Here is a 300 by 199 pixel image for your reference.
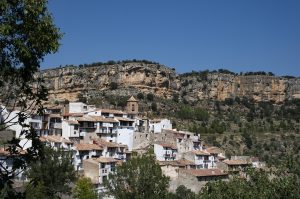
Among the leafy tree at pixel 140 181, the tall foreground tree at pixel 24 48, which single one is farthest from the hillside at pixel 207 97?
the tall foreground tree at pixel 24 48

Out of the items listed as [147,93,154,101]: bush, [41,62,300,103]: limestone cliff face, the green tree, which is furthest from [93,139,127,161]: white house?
[41,62,300,103]: limestone cliff face

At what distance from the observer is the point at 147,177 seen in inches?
1265

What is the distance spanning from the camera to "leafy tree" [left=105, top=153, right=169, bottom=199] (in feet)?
104

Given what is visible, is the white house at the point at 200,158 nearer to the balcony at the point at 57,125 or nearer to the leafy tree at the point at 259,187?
the balcony at the point at 57,125

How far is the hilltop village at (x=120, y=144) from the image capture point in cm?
5184

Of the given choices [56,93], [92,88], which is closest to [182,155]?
[92,88]

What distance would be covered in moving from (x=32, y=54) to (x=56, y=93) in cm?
11725

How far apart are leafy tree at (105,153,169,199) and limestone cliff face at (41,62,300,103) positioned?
78.5 metres

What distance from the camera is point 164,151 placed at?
61.5m

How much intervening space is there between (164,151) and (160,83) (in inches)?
2432

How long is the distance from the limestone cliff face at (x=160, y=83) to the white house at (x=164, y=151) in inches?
1980

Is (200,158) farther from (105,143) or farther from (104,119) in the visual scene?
(104,119)

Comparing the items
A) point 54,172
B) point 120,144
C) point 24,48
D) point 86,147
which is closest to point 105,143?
point 120,144

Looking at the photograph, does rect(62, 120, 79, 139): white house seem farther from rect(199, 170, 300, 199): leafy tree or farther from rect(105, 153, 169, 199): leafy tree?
rect(199, 170, 300, 199): leafy tree
